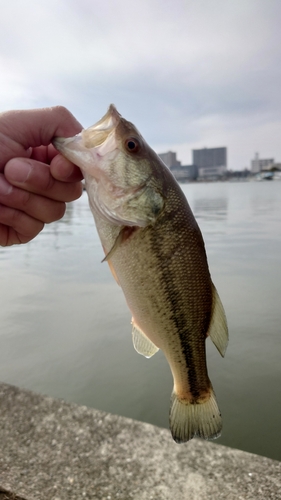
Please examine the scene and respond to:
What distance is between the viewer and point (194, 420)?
1.81 m

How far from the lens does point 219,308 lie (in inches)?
72.8

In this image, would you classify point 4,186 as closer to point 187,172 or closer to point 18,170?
point 18,170

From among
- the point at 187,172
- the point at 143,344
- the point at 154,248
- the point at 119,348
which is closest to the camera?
the point at 154,248

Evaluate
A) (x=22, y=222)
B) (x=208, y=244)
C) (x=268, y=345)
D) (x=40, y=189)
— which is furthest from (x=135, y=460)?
(x=208, y=244)

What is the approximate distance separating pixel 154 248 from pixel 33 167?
0.90 meters

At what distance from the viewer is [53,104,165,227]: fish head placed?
175cm

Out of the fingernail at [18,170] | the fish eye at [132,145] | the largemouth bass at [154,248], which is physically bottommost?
the largemouth bass at [154,248]

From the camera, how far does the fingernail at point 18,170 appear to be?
204cm

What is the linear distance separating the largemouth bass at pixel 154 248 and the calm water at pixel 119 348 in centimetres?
300

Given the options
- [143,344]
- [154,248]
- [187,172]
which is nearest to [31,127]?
[154,248]

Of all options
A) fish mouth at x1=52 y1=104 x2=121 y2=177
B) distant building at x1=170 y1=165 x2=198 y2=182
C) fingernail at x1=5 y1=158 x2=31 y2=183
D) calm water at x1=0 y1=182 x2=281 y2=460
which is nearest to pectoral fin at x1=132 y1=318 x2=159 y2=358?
fish mouth at x1=52 y1=104 x2=121 y2=177

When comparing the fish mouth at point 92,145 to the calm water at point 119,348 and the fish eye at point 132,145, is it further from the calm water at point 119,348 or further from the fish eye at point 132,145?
the calm water at point 119,348

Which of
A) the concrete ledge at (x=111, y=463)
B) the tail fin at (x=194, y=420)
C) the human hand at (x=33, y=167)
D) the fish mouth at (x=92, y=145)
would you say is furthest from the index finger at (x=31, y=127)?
the concrete ledge at (x=111, y=463)

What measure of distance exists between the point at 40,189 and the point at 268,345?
5.28m
